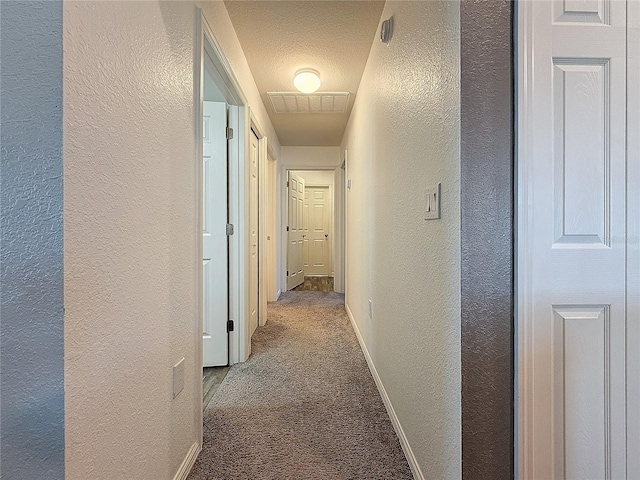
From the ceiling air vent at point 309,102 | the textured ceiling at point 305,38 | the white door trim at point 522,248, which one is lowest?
the white door trim at point 522,248

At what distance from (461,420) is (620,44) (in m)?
1.11

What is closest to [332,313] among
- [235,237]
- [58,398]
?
[235,237]

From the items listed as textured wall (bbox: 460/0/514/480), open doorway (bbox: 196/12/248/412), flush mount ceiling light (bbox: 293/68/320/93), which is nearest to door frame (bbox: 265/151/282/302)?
flush mount ceiling light (bbox: 293/68/320/93)

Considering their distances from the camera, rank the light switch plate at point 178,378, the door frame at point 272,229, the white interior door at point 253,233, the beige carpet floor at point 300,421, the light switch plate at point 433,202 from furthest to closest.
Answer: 1. the door frame at point 272,229
2. the white interior door at point 253,233
3. the beige carpet floor at point 300,421
4. the light switch plate at point 178,378
5. the light switch plate at point 433,202

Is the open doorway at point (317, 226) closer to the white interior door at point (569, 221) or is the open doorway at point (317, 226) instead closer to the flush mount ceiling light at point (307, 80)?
the flush mount ceiling light at point (307, 80)

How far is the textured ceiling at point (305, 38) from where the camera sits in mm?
1943

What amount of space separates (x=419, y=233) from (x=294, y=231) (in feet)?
14.6

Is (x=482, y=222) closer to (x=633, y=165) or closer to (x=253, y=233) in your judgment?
(x=633, y=165)

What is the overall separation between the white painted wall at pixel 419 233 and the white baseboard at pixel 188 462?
89 cm

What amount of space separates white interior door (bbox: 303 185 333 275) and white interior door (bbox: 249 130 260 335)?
405cm

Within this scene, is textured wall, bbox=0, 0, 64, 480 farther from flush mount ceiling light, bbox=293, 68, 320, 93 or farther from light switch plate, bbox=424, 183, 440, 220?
flush mount ceiling light, bbox=293, 68, 320, 93

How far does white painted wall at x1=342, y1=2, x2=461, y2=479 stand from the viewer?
0.97m

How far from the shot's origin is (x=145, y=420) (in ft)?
3.37

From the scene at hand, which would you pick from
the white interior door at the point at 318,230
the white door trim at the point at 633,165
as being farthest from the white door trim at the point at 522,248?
the white interior door at the point at 318,230
